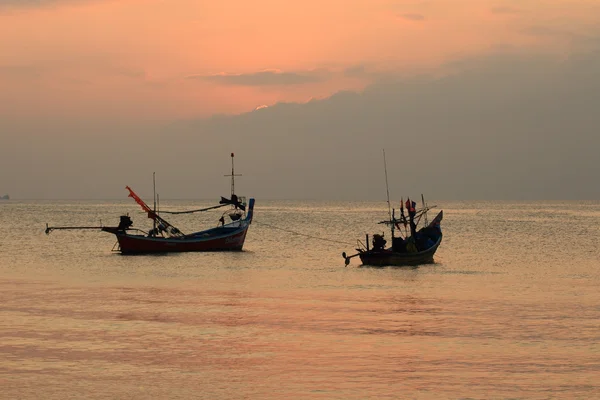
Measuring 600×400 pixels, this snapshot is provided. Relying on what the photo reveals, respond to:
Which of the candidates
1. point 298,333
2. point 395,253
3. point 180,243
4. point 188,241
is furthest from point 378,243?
point 298,333

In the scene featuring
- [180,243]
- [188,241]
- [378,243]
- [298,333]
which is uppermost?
[188,241]

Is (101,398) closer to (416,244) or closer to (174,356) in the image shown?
(174,356)

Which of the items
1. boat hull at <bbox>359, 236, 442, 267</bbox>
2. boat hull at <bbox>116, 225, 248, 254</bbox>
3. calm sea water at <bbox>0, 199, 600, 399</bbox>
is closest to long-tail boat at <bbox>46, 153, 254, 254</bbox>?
boat hull at <bbox>116, 225, 248, 254</bbox>

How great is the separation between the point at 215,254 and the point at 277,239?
27.7 meters

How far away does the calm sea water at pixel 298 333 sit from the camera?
1927 centimetres

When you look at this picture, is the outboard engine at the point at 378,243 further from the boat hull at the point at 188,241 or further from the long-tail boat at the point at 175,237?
the boat hull at the point at 188,241

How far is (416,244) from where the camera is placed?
175 ft

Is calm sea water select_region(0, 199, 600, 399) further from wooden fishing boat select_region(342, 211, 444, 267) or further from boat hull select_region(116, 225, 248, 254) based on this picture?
boat hull select_region(116, 225, 248, 254)

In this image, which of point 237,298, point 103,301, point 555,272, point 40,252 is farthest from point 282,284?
point 40,252

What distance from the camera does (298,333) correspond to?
2606 cm

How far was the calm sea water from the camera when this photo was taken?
19.3 meters

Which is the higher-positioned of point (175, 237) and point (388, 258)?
point (175, 237)

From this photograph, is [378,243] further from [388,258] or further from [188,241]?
[188,241]

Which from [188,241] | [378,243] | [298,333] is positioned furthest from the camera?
[188,241]
